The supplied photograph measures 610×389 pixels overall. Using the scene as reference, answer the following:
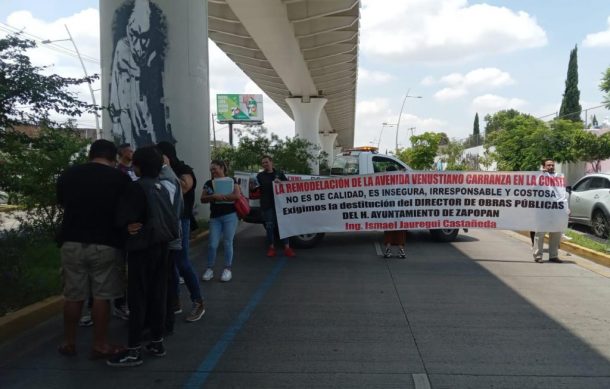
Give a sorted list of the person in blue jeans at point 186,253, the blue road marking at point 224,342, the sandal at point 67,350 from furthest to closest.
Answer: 1. the person in blue jeans at point 186,253
2. the sandal at point 67,350
3. the blue road marking at point 224,342

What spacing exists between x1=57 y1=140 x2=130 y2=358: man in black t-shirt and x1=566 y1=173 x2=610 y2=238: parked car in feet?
36.2

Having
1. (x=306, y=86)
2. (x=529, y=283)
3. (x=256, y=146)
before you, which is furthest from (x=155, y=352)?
(x=306, y=86)

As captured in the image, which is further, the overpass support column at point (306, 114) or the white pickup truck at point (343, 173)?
the overpass support column at point (306, 114)

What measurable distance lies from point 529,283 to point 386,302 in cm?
245

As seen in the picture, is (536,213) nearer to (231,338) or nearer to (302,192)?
(302,192)

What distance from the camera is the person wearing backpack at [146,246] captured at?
14.8ft

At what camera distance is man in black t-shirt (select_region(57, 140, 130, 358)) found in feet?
14.8

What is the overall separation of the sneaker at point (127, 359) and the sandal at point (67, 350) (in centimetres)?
43

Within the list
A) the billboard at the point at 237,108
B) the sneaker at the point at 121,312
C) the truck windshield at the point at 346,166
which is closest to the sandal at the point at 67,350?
the sneaker at the point at 121,312

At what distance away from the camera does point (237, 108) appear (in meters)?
78.5

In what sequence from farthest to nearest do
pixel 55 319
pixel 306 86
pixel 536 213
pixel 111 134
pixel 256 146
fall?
pixel 306 86, pixel 256 146, pixel 111 134, pixel 536 213, pixel 55 319

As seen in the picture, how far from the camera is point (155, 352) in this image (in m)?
4.79

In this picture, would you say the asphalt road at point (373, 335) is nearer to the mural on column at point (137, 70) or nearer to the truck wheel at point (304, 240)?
the truck wheel at point (304, 240)

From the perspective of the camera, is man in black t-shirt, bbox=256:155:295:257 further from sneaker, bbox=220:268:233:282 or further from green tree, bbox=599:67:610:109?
green tree, bbox=599:67:610:109
